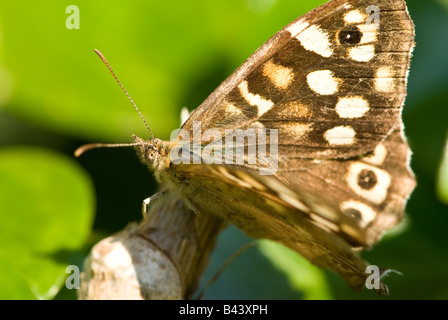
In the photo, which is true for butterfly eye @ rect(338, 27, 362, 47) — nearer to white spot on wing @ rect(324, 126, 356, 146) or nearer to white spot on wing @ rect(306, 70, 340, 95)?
white spot on wing @ rect(306, 70, 340, 95)

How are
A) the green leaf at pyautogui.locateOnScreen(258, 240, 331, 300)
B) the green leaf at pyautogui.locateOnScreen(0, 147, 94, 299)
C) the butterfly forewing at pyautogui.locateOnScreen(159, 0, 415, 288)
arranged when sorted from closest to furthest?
the butterfly forewing at pyautogui.locateOnScreen(159, 0, 415, 288) < the green leaf at pyautogui.locateOnScreen(0, 147, 94, 299) < the green leaf at pyautogui.locateOnScreen(258, 240, 331, 300)

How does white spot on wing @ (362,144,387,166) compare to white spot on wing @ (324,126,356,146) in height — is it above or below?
below

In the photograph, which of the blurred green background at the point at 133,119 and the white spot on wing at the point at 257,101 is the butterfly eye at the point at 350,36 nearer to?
the white spot on wing at the point at 257,101

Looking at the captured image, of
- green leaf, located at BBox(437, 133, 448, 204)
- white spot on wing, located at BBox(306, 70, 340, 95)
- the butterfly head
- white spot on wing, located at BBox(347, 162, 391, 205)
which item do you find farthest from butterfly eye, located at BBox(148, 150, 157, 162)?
green leaf, located at BBox(437, 133, 448, 204)

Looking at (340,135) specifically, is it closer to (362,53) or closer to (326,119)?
(326,119)

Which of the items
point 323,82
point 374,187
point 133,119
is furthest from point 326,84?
point 133,119

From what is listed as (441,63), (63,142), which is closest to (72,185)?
(63,142)

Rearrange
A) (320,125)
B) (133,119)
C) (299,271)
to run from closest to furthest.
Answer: (320,125) < (299,271) < (133,119)

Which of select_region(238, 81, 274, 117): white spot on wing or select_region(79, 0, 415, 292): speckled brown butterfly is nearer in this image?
select_region(79, 0, 415, 292): speckled brown butterfly
